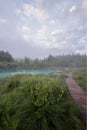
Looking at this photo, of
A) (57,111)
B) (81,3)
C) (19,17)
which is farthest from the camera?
(19,17)

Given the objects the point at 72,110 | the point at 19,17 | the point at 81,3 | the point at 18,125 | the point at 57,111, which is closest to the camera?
the point at 18,125

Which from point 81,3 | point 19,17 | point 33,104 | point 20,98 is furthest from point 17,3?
point 33,104

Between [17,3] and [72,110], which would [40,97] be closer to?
[72,110]

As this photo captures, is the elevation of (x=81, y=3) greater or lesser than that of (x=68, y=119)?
greater

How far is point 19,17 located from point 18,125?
646 cm

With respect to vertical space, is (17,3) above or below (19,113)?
above

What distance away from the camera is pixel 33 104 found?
3625 mm

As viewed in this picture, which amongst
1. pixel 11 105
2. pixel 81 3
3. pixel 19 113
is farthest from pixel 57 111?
pixel 81 3

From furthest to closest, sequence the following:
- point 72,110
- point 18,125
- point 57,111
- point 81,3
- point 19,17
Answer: point 19,17 → point 81,3 → point 72,110 → point 57,111 → point 18,125

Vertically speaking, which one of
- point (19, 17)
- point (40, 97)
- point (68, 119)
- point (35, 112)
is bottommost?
point (68, 119)

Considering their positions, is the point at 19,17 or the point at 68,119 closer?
the point at 68,119

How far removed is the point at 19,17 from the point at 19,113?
619 centimetres

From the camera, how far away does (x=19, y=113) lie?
350cm

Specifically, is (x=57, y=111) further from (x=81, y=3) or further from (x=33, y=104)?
(x=81, y=3)
